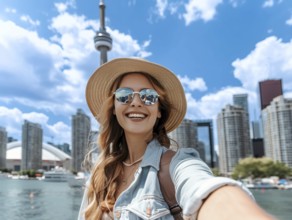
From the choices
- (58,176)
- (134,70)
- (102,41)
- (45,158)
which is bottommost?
(58,176)

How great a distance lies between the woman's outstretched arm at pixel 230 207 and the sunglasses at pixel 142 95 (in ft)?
2.25

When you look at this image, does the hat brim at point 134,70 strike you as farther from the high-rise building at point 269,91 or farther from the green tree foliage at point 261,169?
the high-rise building at point 269,91

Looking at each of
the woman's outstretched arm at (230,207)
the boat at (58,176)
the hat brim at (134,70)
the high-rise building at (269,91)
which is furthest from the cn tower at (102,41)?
the high-rise building at (269,91)

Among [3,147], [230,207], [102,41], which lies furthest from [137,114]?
[3,147]

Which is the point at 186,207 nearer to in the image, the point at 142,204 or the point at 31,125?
the point at 142,204

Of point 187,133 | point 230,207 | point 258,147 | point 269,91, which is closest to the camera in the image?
point 230,207

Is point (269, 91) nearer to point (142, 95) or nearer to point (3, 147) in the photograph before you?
point (3, 147)

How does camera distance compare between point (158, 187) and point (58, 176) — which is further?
point (58, 176)

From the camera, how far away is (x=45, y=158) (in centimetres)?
10394

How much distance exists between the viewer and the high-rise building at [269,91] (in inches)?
4747

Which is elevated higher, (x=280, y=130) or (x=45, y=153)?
(x=280, y=130)

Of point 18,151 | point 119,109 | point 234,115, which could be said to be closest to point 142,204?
point 119,109

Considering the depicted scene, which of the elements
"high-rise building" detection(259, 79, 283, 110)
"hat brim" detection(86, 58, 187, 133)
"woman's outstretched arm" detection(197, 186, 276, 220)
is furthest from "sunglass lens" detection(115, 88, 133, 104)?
"high-rise building" detection(259, 79, 283, 110)

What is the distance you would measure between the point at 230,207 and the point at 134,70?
905 mm
